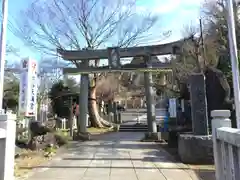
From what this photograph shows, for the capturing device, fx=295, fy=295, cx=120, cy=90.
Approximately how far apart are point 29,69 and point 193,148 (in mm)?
5878

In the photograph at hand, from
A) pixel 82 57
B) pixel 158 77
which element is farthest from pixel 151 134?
pixel 158 77

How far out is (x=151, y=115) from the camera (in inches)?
628

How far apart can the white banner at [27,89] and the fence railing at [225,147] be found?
6.20 m

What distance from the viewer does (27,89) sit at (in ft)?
31.6

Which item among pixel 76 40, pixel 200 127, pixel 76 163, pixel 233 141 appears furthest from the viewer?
pixel 76 40

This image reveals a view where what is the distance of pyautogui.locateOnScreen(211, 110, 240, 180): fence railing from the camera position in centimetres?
410

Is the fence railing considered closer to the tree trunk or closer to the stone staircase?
the stone staircase

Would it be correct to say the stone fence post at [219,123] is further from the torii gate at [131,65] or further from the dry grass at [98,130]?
the dry grass at [98,130]

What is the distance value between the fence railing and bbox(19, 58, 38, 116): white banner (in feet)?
20.3

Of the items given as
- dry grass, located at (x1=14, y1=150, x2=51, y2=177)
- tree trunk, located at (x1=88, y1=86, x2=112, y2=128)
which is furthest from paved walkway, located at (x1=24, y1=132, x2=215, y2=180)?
tree trunk, located at (x1=88, y1=86, x2=112, y2=128)

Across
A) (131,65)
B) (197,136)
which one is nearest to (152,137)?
(131,65)

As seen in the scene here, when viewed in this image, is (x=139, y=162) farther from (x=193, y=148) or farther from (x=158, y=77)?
(x=158, y=77)

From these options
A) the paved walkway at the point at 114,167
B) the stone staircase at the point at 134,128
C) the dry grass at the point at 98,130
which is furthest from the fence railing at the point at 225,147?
the stone staircase at the point at 134,128

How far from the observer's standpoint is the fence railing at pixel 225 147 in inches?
162
